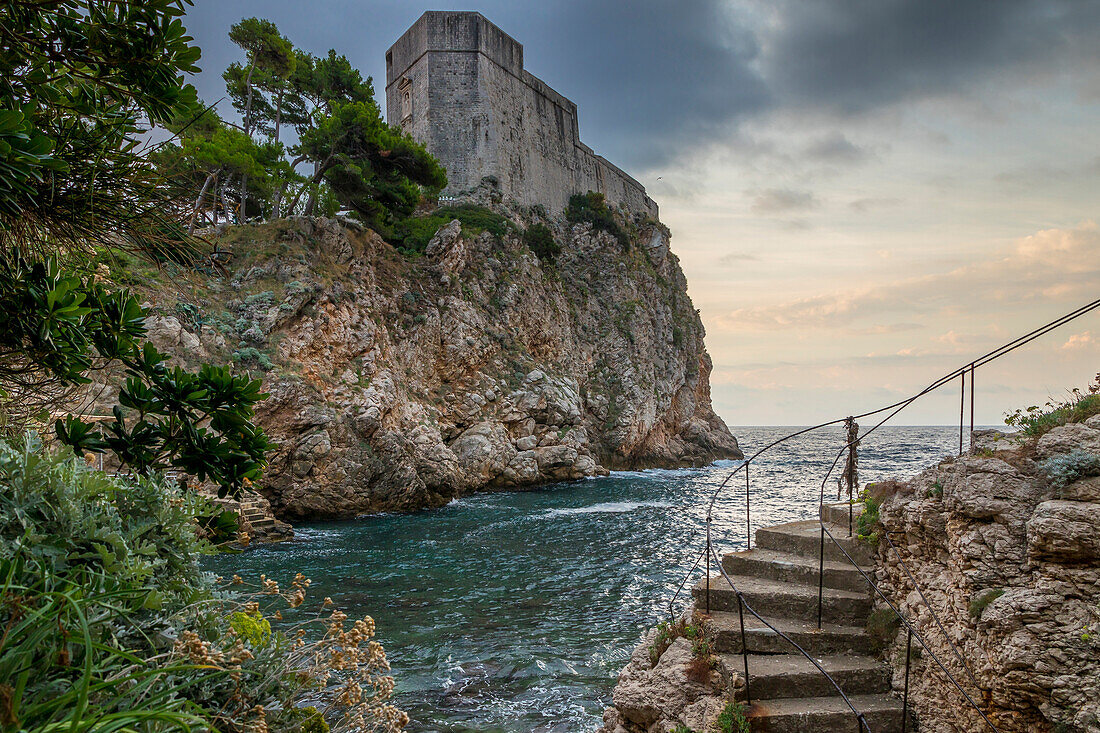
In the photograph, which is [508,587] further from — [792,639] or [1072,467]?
[1072,467]

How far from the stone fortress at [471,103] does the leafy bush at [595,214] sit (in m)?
2.18

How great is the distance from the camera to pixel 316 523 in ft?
50.0

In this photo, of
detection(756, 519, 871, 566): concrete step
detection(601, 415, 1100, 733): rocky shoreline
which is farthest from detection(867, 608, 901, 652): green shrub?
detection(756, 519, 871, 566): concrete step

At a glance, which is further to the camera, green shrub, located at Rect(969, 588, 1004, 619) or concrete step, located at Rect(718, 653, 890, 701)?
concrete step, located at Rect(718, 653, 890, 701)

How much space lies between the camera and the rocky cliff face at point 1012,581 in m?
2.57

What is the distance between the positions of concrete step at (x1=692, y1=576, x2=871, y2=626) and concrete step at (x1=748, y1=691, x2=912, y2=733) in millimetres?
629

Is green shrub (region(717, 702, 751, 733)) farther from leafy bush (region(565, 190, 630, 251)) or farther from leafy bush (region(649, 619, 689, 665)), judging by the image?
leafy bush (region(565, 190, 630, 251))

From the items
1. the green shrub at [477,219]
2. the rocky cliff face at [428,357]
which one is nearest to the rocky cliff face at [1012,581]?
Answer: the rocky cliff face at [428,357]

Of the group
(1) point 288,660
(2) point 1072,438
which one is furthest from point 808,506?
(1) point 288,660

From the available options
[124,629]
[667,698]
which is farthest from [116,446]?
[667,698]

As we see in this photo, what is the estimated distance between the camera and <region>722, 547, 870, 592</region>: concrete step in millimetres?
4223

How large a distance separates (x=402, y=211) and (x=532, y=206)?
477 inches

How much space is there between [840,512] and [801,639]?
152 cm

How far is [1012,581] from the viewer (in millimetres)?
2916
